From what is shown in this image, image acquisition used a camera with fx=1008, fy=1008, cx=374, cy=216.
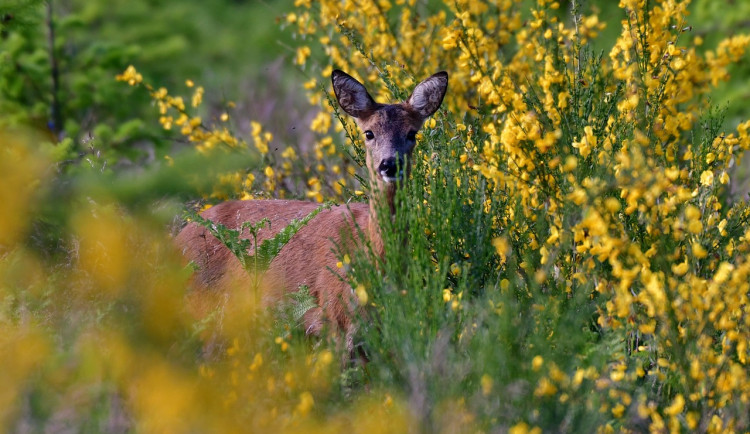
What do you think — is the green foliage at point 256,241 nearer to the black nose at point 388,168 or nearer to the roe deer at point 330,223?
the roe deer at point 330,223

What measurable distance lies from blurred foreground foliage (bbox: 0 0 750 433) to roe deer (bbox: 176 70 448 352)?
0.17 m

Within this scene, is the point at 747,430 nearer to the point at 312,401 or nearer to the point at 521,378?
the point at 521,378

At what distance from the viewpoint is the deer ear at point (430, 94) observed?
5.70 m

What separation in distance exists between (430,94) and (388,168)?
2.38 feet

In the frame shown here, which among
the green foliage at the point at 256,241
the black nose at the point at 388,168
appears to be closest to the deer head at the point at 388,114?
the black nose at the point at 388,168

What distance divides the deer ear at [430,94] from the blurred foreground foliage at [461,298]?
5.2 inches

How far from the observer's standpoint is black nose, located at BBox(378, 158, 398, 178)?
521 centimetres

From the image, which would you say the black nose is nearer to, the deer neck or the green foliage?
the deer neck

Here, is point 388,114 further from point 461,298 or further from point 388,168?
point 461,298

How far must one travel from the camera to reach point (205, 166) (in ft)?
13.9

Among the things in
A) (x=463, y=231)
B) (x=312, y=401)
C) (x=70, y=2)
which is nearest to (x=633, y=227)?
(x=463, y=231)

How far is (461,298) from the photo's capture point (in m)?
4.26

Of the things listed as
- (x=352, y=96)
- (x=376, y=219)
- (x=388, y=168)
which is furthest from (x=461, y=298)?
(x=352, y=96)

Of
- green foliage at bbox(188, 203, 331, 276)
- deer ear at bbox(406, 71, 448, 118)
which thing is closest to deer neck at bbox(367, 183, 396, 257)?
green foliage at bbox(188, 203, 331, 276)
